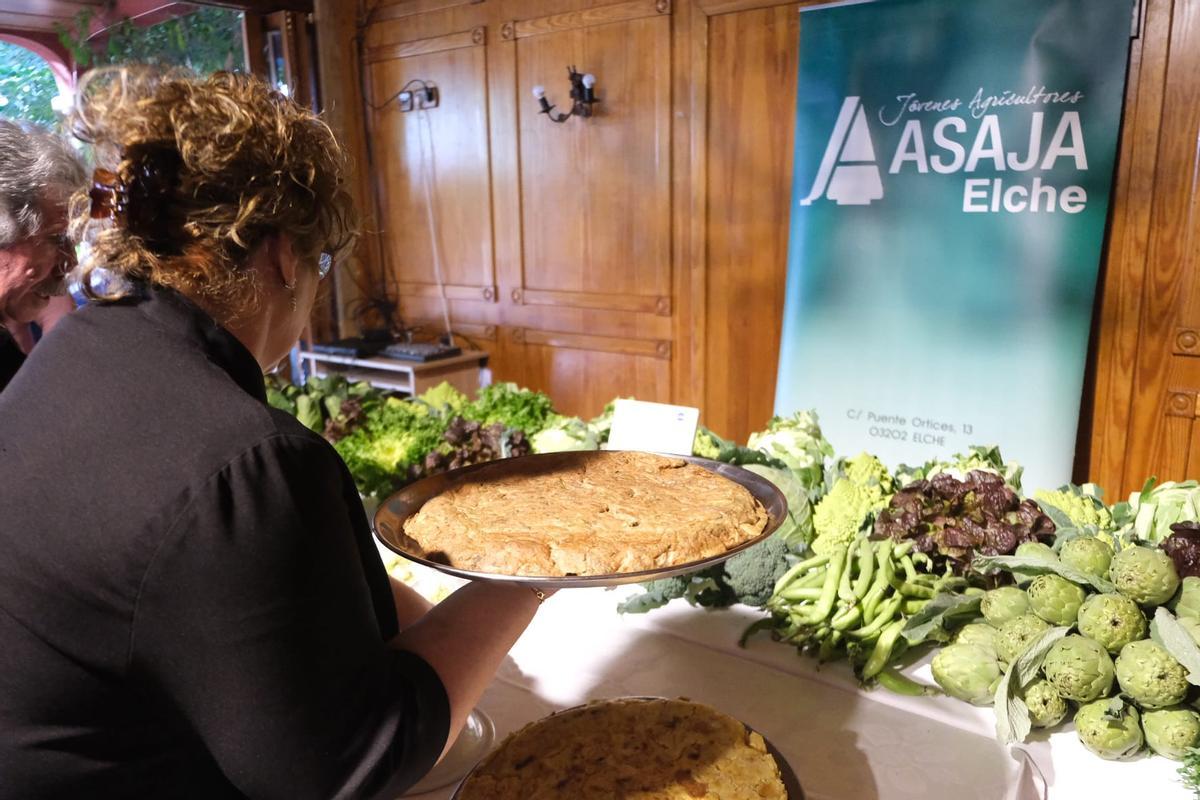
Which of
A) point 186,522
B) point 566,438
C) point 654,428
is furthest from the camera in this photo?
point 566,438

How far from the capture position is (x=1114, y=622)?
1078 mm

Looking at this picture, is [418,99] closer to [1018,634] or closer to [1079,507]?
[1079,507]

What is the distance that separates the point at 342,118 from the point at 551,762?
181 inches

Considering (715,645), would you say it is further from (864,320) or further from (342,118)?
(342,118)

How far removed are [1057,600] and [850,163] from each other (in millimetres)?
2415

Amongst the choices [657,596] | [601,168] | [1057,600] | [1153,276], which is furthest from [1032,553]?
[601,168]

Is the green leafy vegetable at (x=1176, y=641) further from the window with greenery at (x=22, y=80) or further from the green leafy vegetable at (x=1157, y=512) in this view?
the window with greenery at (x=22, y=80)

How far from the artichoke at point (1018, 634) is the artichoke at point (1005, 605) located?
0.01 metres

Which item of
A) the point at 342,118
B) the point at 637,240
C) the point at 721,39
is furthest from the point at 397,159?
the point at 721,39

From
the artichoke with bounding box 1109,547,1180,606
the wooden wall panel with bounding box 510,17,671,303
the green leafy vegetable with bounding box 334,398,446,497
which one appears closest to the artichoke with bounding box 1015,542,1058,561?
the artichoke with bounding box 1109,547,1180,606

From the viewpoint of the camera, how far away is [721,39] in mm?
3500

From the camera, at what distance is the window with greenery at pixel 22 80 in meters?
3.25

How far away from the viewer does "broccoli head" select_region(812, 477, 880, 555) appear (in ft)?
4.74

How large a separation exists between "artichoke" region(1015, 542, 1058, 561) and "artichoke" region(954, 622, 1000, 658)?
4.6 inches
